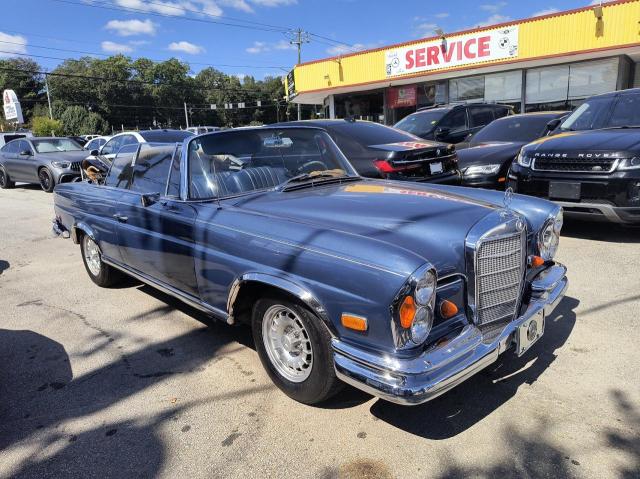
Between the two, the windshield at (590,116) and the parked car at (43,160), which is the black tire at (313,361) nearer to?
the windshield at (590,116)

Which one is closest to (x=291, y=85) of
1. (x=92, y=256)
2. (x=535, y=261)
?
(x=92, y=256)

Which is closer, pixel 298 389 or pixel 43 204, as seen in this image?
pixel 298 389

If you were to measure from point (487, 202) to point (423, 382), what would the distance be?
1.59 m

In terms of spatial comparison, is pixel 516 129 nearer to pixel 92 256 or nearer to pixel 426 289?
pixel 92 256

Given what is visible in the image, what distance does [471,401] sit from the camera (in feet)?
9.50

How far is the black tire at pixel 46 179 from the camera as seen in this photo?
13.1 meters

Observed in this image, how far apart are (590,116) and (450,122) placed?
386 centimetres

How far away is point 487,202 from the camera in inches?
131

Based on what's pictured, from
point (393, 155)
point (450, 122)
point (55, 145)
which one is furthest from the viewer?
point (55, 145)

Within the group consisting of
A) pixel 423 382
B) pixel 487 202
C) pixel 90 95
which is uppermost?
pixel 90 95

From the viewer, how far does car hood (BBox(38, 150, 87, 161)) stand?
13142mm

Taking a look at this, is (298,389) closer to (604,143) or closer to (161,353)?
(161,353)

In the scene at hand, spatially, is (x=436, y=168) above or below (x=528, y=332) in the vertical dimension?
above

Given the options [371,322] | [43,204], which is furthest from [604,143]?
[43,204]
